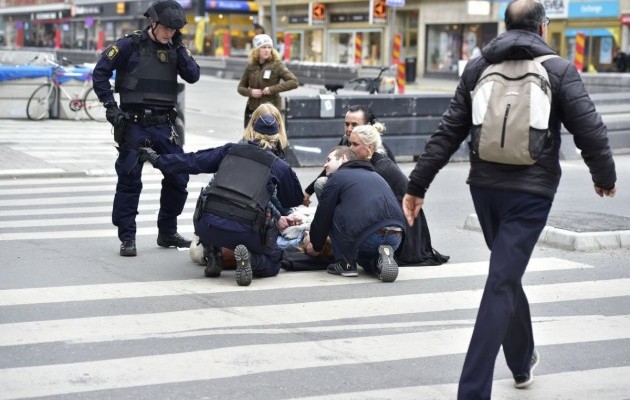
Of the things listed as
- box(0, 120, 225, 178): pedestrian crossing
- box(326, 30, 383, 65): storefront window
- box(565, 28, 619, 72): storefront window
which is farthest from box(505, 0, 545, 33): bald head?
box(326, 30, 383, 65): storefront window

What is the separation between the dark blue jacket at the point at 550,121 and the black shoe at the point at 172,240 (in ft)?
15.6

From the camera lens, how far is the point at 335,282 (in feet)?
26.5

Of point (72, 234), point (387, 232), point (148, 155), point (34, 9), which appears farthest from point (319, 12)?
point (148, 155)

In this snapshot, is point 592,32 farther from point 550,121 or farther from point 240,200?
point 550,121

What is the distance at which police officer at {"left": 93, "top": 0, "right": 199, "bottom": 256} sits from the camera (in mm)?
8812

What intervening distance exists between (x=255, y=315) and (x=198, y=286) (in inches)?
39.8

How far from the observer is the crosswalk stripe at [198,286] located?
24.0 feet

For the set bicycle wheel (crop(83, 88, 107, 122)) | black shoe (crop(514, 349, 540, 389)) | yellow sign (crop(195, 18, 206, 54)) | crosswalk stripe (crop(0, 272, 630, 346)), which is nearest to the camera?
black shoe (crop(514, 349, 540, 389))

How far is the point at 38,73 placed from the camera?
22234 mm

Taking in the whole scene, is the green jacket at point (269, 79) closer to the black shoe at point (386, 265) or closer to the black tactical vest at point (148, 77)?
the black tactical vest at point (148, 77)

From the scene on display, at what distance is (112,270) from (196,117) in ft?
57.6

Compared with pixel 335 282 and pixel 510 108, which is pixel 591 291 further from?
pixel 510 108

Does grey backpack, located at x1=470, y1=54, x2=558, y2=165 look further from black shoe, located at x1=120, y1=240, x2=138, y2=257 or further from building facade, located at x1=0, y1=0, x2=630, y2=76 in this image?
building facade, located at x1=0, y1=0, x2=630, y2=76

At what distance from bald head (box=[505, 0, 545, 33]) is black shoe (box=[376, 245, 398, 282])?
131 inches
